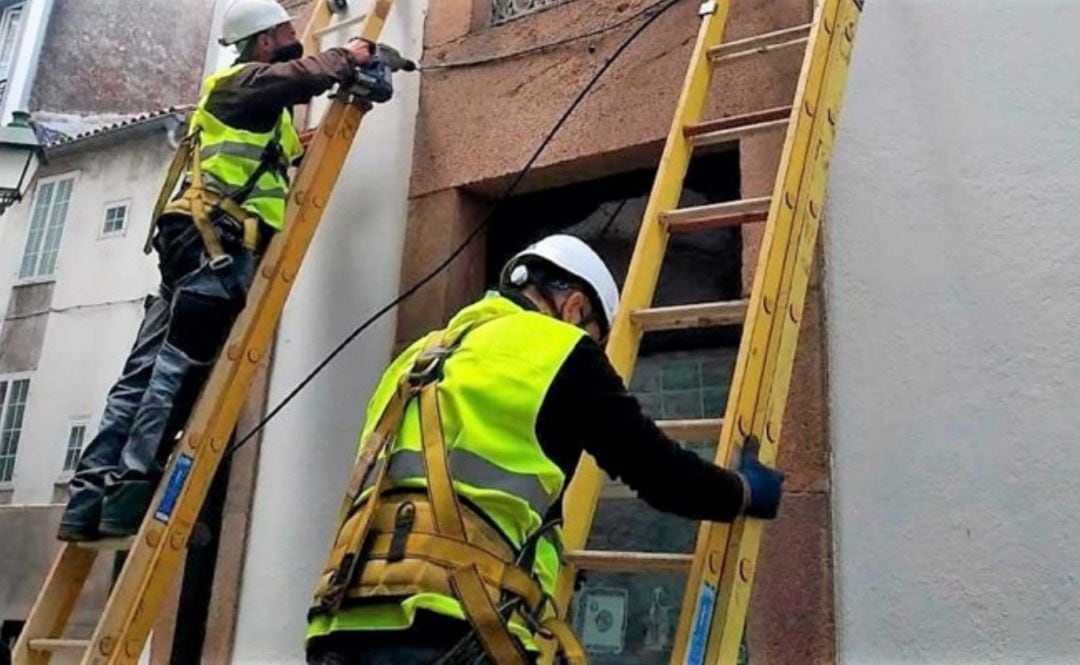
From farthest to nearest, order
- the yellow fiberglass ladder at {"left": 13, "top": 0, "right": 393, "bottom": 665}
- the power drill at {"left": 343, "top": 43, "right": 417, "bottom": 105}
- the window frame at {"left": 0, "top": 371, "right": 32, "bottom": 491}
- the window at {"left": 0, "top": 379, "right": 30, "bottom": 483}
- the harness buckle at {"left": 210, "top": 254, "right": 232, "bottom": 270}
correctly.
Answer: the window at {"left": 0, "top": 379, "right": 30, "bottom": 483}
the window frame at {"left": 0, "top": 371, "right": 32, "bottom": 491}
the power drill at {"left": 343, "top": 43, "right": 417, "bottom": 105}
the harness buckle at {"left": 210, "top": 254, "right": 232, "bottom": 270}
the yellow fiberglass ladder at {"left": 13, "top": 0, "right": 393, "bottom": 665}

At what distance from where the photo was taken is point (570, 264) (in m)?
2.65

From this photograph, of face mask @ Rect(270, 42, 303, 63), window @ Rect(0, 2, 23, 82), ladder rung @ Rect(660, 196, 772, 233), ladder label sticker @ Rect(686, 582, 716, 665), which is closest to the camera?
ladder label sticker @ Rect(686, 582, 716, 665)

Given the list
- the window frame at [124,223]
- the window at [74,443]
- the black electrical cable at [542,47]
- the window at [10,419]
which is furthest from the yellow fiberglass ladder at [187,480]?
the window at [10,419]

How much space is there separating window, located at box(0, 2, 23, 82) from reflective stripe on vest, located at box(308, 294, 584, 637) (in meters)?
17.7

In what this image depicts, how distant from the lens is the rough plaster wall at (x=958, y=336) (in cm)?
320

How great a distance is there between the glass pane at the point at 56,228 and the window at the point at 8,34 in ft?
18.5

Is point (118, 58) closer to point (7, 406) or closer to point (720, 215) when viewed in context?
point (7, 406)

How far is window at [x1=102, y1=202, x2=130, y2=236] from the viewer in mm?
12297

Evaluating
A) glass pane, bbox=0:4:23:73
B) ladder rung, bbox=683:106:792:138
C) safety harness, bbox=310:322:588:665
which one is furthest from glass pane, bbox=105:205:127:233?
safety harness, bbox=310:322:588:665

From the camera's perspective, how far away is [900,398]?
348 cm

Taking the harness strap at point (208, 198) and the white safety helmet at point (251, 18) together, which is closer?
the harness strap at point (208, 198)

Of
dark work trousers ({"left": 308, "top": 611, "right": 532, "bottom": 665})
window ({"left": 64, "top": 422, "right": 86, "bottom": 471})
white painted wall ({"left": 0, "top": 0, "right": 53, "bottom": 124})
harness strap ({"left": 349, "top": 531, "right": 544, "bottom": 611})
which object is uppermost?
white painted wall ({"left": 0, "top": 0, "right": 53, "bottom": 124})

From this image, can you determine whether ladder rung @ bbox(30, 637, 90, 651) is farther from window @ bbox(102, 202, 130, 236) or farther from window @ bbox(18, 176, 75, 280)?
window @ bbox(18, 176, 75, 280)

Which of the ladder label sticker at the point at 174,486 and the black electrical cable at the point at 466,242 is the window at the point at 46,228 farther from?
the ladder label sticker at the point at 174,486
